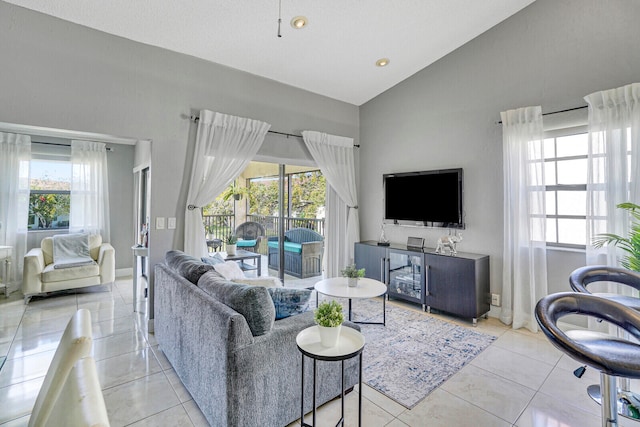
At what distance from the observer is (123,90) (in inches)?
120

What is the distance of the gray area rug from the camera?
234 centimetres

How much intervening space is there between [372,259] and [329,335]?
295 centimetres

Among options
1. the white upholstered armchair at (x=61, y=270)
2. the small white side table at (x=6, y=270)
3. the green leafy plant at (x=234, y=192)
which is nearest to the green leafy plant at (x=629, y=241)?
the green leafy plant at (x=234, y=192)

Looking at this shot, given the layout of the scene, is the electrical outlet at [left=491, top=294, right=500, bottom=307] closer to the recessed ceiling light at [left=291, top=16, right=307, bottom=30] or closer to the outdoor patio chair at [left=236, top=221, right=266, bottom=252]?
the outdoor patio chair at [left=236, top=221, right=266, bottom=252]

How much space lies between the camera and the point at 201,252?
11.4ft

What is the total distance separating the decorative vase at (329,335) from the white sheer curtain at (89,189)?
5.20m

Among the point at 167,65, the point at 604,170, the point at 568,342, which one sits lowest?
the point at 568,342

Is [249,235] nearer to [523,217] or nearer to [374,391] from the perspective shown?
[374,391]

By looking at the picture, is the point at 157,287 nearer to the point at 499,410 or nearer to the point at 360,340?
the point at 360,340

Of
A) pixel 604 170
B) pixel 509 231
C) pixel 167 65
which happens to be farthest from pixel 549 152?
pixel 167 65

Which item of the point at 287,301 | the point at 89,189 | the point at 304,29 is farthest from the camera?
the point at 89,189

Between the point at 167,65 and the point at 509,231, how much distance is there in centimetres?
422

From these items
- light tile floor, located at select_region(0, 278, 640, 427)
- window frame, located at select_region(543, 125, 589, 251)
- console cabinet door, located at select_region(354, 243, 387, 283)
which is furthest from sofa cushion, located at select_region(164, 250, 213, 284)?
window frame, located at select_region(543, 125, 589, 251)

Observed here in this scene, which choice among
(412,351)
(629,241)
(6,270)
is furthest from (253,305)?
(6,270)
